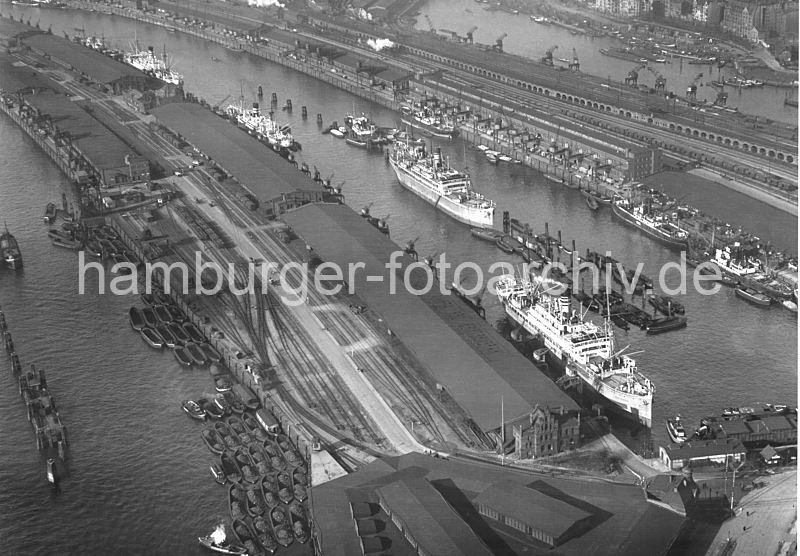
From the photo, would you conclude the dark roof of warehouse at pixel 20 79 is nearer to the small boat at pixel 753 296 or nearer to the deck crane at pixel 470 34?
the deck crane at pixel 470 34

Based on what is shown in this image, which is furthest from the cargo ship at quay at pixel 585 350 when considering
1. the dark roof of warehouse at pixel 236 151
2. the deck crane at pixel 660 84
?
the deck crane at pixel 660 84

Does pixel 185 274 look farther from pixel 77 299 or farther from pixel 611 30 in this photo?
pixel 611 30

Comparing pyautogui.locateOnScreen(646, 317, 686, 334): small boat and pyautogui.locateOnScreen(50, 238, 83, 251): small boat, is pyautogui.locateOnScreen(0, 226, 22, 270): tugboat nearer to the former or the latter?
pyautogui.locateOnScreen(50, 238, 83, 251): small boat

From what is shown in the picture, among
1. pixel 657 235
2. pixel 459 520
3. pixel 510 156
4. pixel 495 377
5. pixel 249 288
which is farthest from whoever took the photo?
pixel 510 156

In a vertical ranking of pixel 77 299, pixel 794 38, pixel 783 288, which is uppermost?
pixel 794 38

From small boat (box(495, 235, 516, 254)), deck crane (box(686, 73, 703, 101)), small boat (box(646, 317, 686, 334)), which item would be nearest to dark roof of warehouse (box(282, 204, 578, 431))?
small boat (box(495, 235, 516, 254))

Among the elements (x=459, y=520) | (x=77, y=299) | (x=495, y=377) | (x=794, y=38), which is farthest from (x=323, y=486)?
(x=794, y=38)

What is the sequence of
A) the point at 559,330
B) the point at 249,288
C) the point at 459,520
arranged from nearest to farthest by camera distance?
the point at 459,520
the point at 559,330
the point at 249,288

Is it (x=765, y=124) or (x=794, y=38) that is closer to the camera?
(x=765, y=124)
